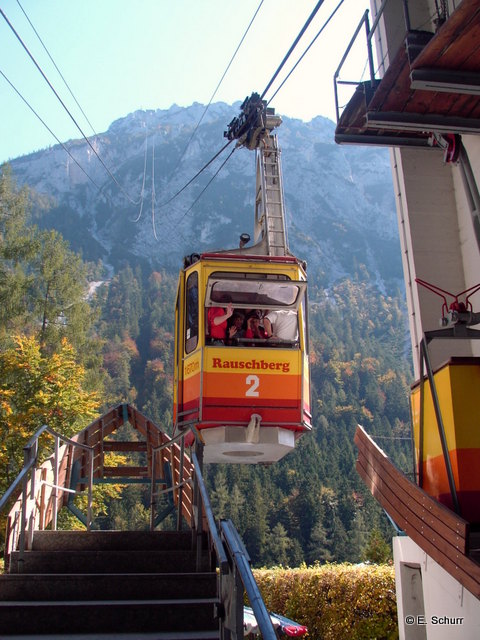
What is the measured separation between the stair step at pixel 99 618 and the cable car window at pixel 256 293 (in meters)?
5.25

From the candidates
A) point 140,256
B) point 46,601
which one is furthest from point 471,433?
point 140,256

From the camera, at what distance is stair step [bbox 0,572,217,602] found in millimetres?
4867

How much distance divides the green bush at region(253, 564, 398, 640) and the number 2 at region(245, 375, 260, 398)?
8076mm

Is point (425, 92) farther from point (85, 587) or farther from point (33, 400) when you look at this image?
point (33, 400)

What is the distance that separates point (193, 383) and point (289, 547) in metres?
50.5

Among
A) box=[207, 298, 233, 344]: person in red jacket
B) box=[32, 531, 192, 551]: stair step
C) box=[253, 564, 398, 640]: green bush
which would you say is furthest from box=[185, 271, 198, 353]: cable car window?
box=[253, 564, 398, 640]: green bush

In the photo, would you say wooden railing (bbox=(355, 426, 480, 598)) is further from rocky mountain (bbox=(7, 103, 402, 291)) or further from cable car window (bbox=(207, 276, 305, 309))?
rocky mountain (bbox=(7, 103, 402, 291))

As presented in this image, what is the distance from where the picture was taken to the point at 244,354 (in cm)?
955

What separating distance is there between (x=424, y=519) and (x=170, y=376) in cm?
8705

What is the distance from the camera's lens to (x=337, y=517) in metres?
60.9

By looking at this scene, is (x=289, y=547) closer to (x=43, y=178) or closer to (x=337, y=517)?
(x=337, y=517)

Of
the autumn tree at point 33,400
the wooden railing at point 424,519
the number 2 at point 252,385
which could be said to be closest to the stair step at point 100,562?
the wooden railing at point 424,519

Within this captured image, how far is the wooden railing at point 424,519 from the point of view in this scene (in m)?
4.64

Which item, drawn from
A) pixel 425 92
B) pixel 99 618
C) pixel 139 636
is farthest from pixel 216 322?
pixel 139 636
